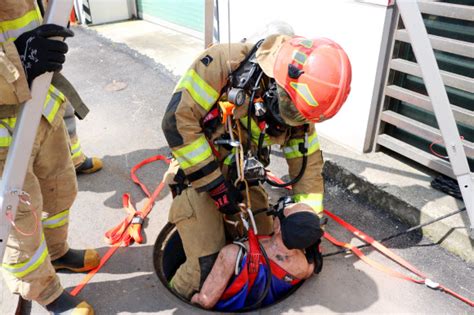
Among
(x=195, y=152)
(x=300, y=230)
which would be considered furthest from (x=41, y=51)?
(x=300, y=230)

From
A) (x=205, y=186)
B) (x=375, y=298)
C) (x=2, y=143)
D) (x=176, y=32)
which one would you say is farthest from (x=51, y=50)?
(x=176, y=32)

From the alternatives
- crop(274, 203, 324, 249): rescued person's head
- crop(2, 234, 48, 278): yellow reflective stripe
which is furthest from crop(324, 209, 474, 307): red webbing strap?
crop(2, 234, 48, 278): yellow reflective stripe

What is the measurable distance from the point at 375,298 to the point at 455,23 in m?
2.20

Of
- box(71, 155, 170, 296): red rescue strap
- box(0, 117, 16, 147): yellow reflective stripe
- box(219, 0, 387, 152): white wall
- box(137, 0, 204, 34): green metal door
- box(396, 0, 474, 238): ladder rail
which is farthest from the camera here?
box(137, 0, 204, 34): green metal door

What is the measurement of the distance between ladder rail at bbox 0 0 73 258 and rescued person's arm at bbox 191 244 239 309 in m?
1.28

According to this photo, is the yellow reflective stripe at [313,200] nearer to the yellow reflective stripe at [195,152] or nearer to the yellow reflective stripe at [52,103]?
the yellow reflective stripe at [195,152]

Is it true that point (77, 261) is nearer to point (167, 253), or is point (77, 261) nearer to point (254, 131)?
point (167, 253)

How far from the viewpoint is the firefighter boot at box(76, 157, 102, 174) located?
13.7 feet

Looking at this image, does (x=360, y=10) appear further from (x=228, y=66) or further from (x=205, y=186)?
(x=205, y=186)

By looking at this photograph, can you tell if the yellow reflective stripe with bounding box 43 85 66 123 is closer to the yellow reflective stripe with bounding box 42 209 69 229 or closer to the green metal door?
the yellow reflective stripe with bounding box 42 209 69 229

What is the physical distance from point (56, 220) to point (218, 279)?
3.82 feet

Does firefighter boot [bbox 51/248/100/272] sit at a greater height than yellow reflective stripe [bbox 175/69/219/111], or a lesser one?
lesser

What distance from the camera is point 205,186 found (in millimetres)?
2738

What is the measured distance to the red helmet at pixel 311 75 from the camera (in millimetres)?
2238
